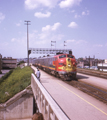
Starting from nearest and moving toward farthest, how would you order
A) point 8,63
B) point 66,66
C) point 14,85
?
point 66,66
point 14,85
point 8,63

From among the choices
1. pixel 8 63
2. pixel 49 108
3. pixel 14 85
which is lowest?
pixel 14 85

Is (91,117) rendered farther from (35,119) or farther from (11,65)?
(11,65)

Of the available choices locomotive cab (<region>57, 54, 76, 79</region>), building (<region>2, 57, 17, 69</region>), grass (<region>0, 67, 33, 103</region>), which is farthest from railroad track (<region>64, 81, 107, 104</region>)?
building (<region>2, 57, 17, 69</region>)

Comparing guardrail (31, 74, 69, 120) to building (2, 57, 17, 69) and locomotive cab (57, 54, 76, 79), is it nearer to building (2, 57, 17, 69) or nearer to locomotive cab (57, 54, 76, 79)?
locomotive cab (57, 54, 76, 79)

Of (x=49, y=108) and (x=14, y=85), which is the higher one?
(x=49, y=108)

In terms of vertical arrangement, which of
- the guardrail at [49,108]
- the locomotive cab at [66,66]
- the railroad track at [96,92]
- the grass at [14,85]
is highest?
the locomotive cab at [66,66]

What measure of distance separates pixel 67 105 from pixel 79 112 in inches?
46.5

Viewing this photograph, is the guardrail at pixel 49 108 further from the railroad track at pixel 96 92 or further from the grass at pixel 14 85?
the grass at pixel 14 85

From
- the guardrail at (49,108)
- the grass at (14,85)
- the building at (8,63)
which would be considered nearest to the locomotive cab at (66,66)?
the grass at (14,85)

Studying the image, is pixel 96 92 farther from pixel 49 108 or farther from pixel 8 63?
pixel 8 63

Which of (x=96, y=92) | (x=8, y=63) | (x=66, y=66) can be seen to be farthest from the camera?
(x=8, y=63)

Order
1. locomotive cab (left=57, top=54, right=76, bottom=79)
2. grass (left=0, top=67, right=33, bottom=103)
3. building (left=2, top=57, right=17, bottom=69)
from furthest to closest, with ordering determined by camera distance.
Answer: building (left=2, top=57, right=17, bottom=69)
grass (left=0, top=67, right=33, bottom=103)
locomotive cab (left=57, top=54, right=76, bottom=79)

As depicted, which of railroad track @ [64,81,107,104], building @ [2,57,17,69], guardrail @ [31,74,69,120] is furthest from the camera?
building @ [2,57,17,69]

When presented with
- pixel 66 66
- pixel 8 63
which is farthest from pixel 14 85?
pixel 8 63
